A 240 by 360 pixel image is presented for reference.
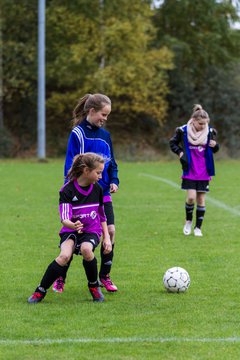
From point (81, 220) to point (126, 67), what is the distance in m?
27.2

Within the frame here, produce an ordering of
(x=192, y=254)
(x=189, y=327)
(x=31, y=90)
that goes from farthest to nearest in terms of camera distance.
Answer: (x=31, y=90) < (x=192, y=254) < (x=189, y=327)

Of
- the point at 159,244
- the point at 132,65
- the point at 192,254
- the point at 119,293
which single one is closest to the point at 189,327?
the point at 119,293

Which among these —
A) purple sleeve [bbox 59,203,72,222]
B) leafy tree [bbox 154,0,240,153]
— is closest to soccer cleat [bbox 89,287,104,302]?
purple sleeve [bbox 59,203,72,222]

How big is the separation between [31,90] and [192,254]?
28.1m

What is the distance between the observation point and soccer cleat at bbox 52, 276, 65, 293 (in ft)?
22.4

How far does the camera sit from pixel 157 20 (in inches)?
1576

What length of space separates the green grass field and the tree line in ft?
68.0

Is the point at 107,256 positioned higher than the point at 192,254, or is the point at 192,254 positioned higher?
the point at 107,256

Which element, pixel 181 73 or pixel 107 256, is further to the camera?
pixel 181 73

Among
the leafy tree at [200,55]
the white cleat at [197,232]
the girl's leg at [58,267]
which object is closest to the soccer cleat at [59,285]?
the girl's leg at [58,267]

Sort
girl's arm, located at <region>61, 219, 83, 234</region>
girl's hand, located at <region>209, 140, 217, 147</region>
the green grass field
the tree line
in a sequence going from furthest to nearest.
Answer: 1. the tree line
2. girl's hand, located at <region>209, 140, 217, 147</region>
3. girl's arm, located at <region>61, 219, 83, 234</region>
4. the green grass field

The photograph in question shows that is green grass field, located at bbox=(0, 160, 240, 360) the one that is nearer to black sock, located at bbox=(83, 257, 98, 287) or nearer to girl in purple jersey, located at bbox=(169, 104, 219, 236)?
black sock, located at bbox=(83, 257, 98, 287)

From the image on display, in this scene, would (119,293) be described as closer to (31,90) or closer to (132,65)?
(132,65)

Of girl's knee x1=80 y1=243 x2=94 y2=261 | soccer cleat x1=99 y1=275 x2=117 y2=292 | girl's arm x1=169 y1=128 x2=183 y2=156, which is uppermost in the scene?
girl's arm x1=169 y1=128 x2=183 y2=156
